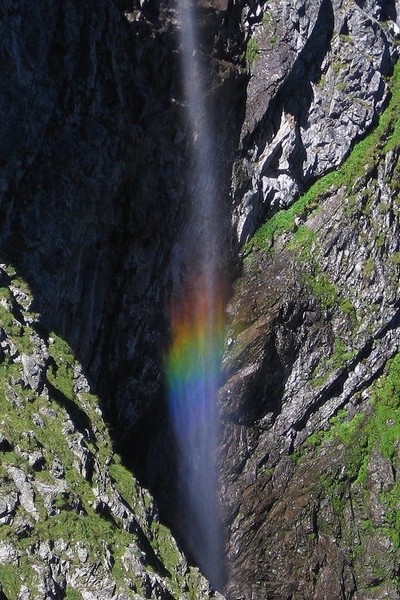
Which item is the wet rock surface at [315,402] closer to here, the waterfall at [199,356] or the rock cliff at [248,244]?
the rock cliff at [248,244]

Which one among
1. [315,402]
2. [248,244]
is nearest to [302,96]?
[248,244]

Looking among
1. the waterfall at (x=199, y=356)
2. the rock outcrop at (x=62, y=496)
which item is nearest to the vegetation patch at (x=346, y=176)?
the waterfall at (x=199, y=356)

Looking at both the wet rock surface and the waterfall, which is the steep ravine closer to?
the wet rock surface

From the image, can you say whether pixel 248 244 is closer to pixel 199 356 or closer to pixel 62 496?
pixel 199 356

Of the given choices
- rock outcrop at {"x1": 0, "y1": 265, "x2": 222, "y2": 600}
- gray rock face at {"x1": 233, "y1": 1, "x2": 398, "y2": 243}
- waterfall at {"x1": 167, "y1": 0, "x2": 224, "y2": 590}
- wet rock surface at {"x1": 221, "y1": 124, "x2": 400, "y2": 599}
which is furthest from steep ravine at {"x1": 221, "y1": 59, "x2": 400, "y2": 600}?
rock outcrop at {"x1": 0, "y1": 265, "x2": 222, "y2": 600}

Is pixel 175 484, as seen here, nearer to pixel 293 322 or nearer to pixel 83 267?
pixel 293 322

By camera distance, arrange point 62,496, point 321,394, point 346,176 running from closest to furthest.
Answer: point 62,496
point 321,394
point 346,176
